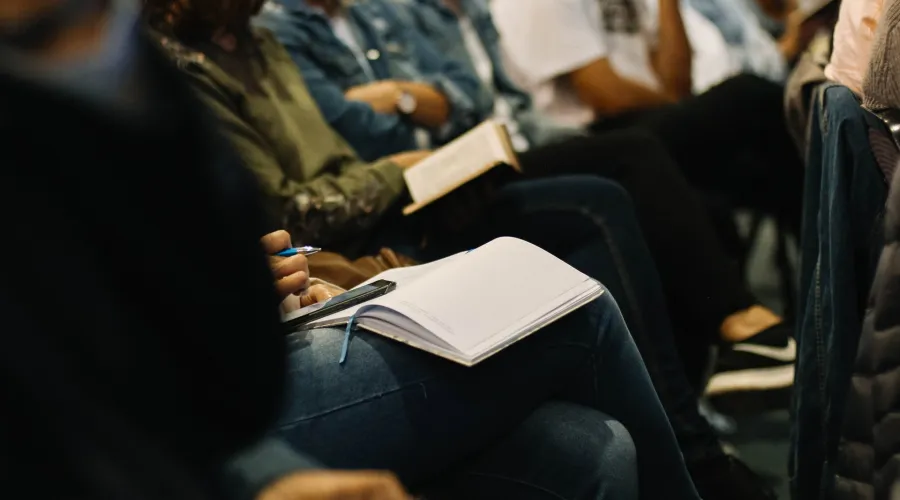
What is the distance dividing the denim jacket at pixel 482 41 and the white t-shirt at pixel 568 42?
3 centimetres

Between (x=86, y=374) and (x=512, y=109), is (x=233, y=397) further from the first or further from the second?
(x=512, y=109)

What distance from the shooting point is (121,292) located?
433 millimetres

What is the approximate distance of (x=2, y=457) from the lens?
411 mm

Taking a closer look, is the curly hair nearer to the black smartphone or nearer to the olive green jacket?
the olive green jacket

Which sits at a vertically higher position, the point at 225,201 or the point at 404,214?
the point at 225,201

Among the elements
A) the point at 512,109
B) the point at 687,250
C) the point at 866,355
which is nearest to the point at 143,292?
the point at 866,355

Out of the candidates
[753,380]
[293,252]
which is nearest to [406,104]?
[753,380]

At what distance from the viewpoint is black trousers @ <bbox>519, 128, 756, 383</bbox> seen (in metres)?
1.39

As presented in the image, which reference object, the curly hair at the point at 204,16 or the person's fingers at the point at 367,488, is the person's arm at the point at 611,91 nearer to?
the curly hair at the point at 204,16

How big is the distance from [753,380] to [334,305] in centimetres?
75

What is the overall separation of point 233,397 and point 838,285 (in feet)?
2.62

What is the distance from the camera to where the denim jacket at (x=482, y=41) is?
2.07 metres

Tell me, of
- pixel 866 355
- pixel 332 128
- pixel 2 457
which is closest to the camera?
pixel 2 457

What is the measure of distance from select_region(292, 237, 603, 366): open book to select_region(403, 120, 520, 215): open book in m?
0.38
